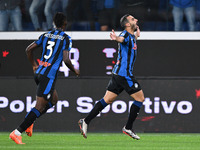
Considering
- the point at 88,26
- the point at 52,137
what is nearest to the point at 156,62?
the point at 88,26

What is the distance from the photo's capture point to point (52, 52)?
9.38 m

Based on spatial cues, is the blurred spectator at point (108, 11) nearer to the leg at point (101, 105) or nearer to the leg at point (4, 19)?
the leg at point (4, 19)

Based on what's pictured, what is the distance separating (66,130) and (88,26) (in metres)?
2.41

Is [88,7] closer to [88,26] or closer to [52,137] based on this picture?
[88,26]

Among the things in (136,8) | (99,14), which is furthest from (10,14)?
(136,8)

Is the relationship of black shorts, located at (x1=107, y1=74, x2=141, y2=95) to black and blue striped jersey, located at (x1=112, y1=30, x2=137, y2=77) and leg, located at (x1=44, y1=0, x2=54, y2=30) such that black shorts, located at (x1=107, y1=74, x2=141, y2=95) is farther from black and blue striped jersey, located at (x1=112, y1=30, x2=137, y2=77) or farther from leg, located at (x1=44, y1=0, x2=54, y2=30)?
leg, located at (x1=44, y1=0, x2=54, y2=30)

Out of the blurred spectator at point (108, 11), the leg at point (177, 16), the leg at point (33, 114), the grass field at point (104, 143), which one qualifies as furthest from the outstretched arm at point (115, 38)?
the leg at point (177, 16)

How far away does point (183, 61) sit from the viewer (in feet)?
44.6

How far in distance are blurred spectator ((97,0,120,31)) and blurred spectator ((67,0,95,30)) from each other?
0.19 metres

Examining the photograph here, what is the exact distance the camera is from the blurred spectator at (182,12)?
44.8ft

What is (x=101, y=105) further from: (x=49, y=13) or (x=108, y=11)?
(x=49, y=13)

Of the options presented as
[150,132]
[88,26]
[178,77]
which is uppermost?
[88,26]

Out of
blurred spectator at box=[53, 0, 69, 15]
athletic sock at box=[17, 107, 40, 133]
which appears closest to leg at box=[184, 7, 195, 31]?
blurred spectator at box=[53, 0, 69, 15]

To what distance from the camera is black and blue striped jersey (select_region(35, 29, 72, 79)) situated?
9352mm
